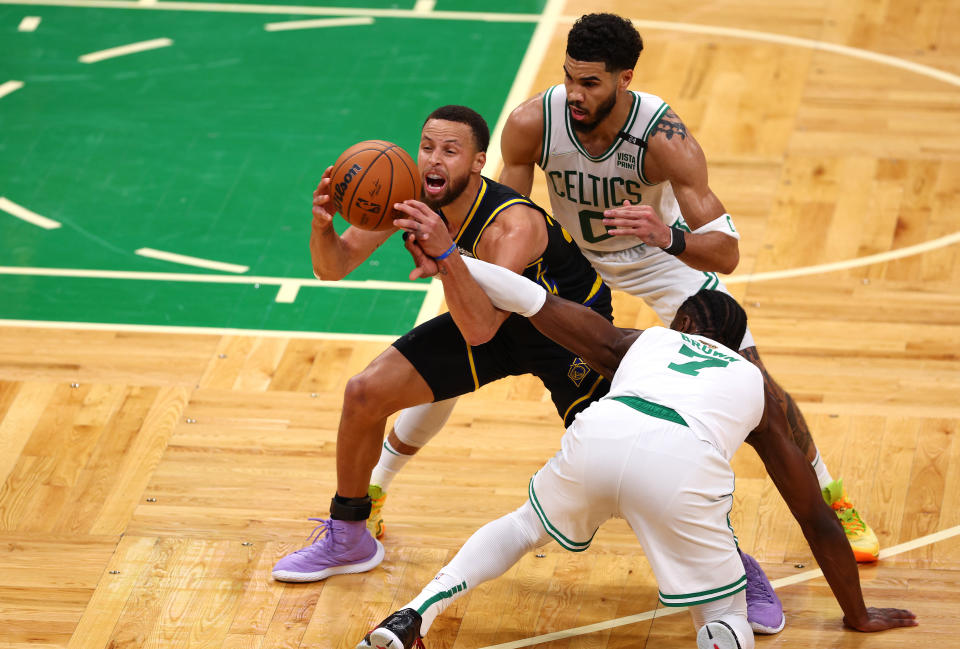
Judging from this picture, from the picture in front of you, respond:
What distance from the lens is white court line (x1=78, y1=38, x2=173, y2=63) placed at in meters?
10.2

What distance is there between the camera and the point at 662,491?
416 cm

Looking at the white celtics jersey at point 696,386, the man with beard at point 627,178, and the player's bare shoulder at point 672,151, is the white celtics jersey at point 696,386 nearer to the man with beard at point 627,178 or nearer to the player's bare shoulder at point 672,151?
the man with beard at point 627,178

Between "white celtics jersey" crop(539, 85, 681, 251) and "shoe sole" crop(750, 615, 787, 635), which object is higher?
"white celtics jersey" crop(539, 85, 681, 251)

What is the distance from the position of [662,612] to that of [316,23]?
6.88 metres

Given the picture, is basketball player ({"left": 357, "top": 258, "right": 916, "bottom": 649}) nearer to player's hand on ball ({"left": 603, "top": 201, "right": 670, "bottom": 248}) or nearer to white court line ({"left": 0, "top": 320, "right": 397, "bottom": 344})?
player's hand on ball ({"left": 603, "top": 201, "right": 670, "bottom": 248})

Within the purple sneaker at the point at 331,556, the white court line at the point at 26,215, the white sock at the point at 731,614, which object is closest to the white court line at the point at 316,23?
the white court line at the point at 26,215

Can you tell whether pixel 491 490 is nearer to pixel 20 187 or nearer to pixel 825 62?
pixel 20 187

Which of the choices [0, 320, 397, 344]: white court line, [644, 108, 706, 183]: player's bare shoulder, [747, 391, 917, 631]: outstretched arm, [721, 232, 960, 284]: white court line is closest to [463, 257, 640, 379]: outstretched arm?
[747, 391, 917, 631]: outstretched arm

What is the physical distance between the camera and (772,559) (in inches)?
212

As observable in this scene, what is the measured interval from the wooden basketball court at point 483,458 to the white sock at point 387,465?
0.23m

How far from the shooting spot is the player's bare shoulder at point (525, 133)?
5.54 metres

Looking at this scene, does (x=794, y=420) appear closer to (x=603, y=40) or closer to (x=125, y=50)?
(x=603, y=40)

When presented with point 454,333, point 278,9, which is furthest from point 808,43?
point 454,333

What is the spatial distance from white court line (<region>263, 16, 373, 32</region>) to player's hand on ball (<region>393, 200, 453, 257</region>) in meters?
6.57
